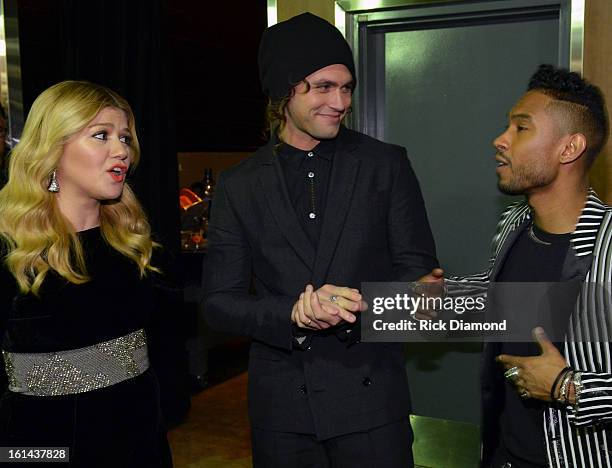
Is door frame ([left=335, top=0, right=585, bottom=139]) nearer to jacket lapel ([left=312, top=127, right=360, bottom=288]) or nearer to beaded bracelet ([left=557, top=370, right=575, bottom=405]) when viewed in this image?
jacket lapel ([left=312, top=127, right=360, bottom=288])

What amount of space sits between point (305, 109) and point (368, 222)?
39 centimetres

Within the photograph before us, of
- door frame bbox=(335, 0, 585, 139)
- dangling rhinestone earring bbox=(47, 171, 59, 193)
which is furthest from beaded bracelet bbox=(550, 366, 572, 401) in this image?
door frame bbox=(335, 0, 585, 139)

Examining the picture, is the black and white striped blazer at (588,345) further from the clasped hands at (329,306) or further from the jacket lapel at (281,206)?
the jacket lapel at (281,206)

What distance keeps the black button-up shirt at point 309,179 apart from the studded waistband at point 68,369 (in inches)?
25.4

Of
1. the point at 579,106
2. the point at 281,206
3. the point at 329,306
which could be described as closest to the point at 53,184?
the point at 281,206

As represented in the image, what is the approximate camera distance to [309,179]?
2.18 m

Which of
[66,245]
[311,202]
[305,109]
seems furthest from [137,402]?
[305,109]

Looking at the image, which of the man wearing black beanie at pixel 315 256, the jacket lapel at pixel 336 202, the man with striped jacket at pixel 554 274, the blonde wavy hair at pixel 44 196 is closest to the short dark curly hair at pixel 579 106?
the man with striped jacket at pixel 554 274

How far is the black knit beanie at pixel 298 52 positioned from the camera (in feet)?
6.99

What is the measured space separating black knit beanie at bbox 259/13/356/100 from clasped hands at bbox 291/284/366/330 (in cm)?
68

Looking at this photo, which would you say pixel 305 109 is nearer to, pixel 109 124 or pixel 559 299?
pixel 109 124

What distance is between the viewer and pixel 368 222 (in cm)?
209

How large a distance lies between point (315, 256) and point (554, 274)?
2.14 feet

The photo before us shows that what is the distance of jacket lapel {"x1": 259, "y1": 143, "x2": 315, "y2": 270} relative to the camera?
2.07m
